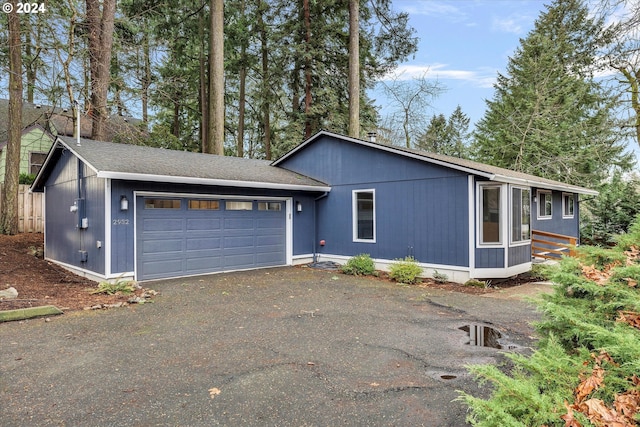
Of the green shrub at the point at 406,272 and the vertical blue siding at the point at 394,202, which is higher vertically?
the vertical blue siding at the point at 394,202

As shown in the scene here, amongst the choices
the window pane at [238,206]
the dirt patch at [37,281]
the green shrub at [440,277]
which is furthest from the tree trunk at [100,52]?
the green shrub at [440,277]

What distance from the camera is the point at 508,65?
22.1 meters

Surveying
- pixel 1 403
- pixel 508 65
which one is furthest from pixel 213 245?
pixel 508 65

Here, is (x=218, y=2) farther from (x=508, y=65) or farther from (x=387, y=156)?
(x=508, y=65)

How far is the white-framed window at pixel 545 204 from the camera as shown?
478 inches

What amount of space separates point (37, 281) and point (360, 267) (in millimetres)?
7197

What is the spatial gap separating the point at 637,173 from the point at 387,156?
16552 mm

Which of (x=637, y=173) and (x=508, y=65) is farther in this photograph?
(x=508, y=65)

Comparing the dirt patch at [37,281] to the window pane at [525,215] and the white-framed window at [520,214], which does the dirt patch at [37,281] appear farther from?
the window pane at [525,215]

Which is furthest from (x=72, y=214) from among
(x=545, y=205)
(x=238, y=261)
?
(x=545, y=205)

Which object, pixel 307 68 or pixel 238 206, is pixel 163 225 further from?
pixel 307 68

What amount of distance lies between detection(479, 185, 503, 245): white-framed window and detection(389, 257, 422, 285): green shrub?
1.58 metres

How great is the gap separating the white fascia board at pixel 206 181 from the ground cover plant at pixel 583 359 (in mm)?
7364

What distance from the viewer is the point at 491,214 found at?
860 cm
